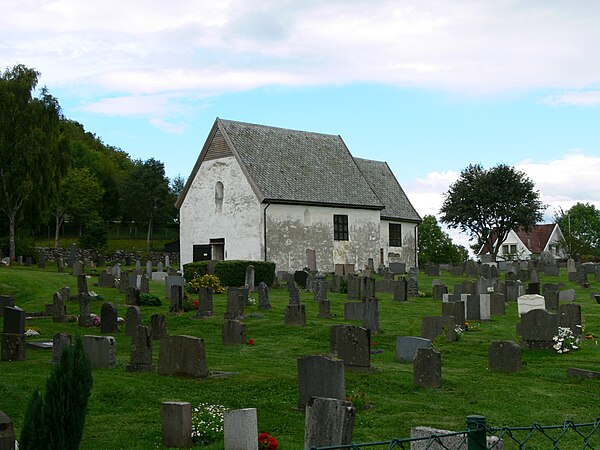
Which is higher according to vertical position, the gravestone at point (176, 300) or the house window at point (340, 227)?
the house window at point (340, 227)

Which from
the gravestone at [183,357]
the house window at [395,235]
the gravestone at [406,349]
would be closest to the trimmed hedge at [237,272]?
the gravestone at [406,349]

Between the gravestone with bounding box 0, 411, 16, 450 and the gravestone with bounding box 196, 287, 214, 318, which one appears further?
the gravestone with bounding box 196, 287, 214, 318

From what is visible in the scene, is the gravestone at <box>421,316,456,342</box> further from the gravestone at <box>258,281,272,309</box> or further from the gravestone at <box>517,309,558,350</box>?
the gravestone at <box>258,281,272,309</box>

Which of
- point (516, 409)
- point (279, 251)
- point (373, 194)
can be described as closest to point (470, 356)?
point (516, 409)

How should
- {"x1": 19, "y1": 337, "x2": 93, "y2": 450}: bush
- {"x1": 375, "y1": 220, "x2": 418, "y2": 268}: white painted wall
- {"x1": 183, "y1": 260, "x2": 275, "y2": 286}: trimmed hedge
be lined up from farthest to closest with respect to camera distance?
1. {"x1": 375, "y1": 220, "x2": 418, "y2": 268}: white painted wall
2. {"x1": 183, "y1": 260, "x2": 275, "y2": 286}: trimmed hedge
3. {"x1": 19, "y1": 337, "x2": 93, "y2": 450}: bush

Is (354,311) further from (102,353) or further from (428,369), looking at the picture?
(102,353)

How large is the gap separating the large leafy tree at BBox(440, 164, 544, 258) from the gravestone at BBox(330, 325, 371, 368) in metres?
54.5

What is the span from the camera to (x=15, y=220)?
5350 cm

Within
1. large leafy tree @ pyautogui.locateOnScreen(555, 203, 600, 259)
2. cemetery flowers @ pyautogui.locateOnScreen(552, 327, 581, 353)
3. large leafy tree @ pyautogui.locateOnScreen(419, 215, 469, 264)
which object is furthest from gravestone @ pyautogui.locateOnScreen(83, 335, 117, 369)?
large leafy tree @ pyautogui.locateOnScreen(555, 203, 600, 259)

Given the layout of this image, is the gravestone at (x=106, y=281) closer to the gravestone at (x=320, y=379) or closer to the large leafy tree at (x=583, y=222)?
the gravestone at (x=320, y=379)

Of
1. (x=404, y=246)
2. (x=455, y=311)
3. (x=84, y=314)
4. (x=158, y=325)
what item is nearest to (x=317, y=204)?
(x=404, y=246)

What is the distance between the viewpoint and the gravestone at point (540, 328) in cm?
1812

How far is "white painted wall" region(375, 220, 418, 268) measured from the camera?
2192 inches

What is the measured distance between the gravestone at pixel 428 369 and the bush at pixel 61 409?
771 cm
